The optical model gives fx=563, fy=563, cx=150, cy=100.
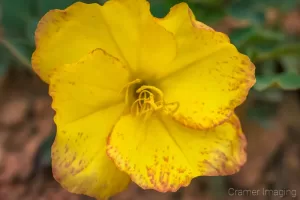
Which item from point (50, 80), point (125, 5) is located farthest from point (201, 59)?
point (50, 80)

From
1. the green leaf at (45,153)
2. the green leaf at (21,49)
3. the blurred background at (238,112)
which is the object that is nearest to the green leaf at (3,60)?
the blurred background at (238,112)

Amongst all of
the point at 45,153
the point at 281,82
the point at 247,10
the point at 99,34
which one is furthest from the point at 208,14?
the point at 45,153

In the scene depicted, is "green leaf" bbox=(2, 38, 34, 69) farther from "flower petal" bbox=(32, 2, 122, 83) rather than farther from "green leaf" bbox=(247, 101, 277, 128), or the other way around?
"green leaf" bbox=(247, 101, 277, 128)

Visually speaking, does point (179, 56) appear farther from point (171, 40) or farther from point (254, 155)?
point (254, 155)

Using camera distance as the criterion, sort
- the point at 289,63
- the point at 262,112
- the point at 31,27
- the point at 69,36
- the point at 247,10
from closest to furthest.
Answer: the point at 69,36 < the point at 31,27 < the point at 247,10 < the point at 262,112 < the point at 289,63

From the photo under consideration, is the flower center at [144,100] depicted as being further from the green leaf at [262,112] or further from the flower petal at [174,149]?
the green leaf at [262,112]

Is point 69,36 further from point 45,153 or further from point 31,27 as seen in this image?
point 45,153

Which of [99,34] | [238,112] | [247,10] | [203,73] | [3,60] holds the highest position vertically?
[99,34]
